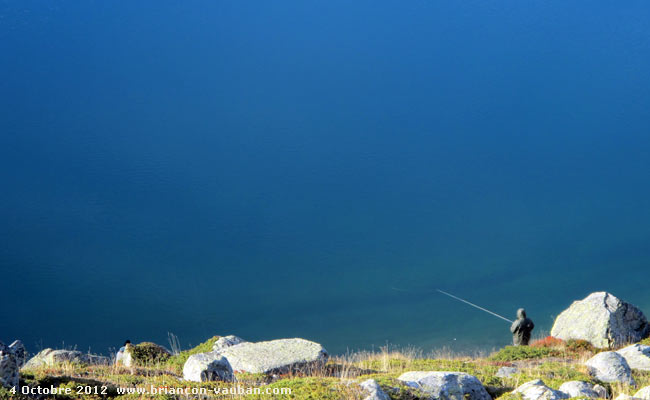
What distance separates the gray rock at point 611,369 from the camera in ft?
69.2

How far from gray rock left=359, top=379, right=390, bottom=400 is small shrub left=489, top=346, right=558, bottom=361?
1586 centimetres

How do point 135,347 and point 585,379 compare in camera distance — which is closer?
point 585,379

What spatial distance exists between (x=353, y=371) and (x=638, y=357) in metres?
10.7

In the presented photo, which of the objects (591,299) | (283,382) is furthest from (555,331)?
(283,382)

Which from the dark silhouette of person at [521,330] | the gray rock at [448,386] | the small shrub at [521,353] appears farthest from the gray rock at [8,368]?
the dark silhouette of person at [521,330]

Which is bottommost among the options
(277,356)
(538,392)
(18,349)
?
(538,392)

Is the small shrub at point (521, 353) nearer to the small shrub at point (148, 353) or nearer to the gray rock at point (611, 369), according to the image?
the gray rock at point (611, 369)

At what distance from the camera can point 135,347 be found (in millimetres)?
25125

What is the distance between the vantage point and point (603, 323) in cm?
3203

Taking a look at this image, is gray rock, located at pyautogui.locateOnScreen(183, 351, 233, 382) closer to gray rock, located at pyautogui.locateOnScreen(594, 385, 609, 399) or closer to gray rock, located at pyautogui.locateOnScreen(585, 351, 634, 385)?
gray rock, located at pyautogui.locateOnScreen(594, 385, 609, 399)

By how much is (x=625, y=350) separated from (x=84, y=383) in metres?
20.0

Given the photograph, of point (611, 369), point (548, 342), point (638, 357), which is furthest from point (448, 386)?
point (548, 342)

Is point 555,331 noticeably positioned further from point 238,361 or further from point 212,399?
point 212,399

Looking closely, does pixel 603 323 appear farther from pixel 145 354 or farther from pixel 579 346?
pixel 145 354
